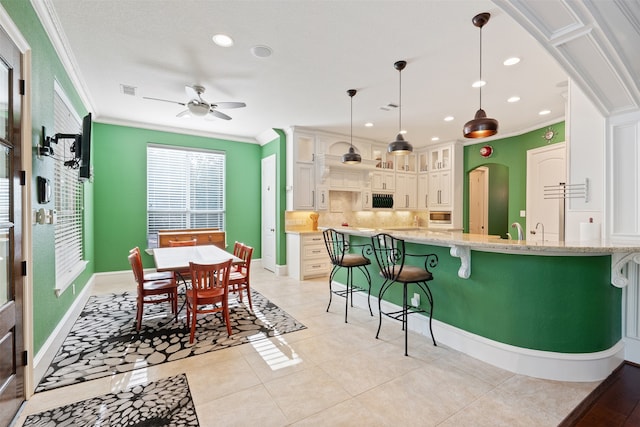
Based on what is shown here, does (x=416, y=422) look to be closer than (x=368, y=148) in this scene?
Yes

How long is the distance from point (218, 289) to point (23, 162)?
1.95 m

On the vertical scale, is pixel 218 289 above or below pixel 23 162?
below

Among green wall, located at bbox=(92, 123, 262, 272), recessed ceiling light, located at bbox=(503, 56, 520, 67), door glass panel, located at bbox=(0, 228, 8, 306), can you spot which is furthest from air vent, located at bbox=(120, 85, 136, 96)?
recessed ceiling light, located at bbox=(503, 56, 520, 67)

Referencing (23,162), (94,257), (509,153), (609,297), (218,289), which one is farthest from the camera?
(509,153)

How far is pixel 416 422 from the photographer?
1.87 m

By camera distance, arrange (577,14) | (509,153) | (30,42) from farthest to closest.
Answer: (509,153) → (30,42) → (577,14)

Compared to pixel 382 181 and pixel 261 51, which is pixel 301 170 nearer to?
pixel 382 181

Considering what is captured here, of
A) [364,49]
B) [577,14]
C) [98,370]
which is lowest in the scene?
[98,370]

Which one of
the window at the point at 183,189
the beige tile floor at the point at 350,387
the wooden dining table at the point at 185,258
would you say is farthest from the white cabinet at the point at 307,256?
the beige tile floor at the point at 350,387

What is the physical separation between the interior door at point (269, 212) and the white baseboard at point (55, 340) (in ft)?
10.8

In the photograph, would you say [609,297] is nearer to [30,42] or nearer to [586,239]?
[586,239]

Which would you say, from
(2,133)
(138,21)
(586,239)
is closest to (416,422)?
(586,239)

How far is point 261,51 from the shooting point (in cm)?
306

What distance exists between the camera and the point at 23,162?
6.81ft
